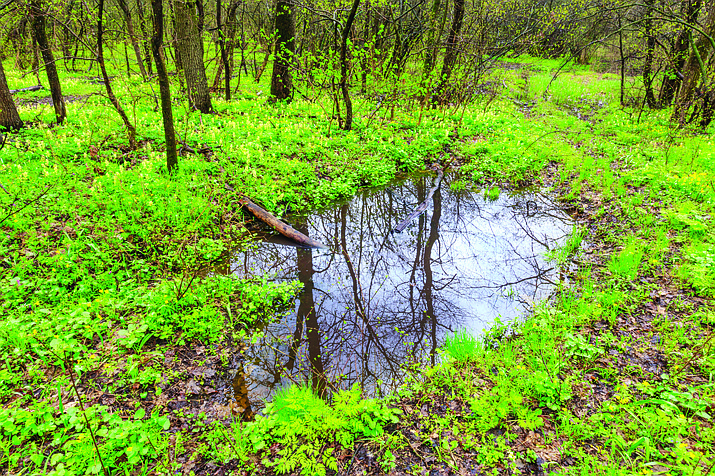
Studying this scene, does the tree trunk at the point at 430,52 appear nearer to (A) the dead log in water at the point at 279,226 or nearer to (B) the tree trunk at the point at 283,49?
(B) the tree trunk at the point at 283,49

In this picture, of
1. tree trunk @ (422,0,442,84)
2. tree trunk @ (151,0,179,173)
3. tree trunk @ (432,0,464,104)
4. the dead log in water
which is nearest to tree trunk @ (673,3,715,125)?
tree trunk @ (432,0,464,104)

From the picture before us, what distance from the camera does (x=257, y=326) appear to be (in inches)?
177

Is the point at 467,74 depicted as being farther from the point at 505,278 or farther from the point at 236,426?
the point at 236,426

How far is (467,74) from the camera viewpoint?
1119 centimetres

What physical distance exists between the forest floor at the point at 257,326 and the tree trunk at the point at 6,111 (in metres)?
0.35

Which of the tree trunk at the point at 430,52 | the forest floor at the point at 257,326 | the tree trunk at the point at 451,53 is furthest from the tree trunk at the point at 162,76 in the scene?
the tree trunk at the point at 451,53

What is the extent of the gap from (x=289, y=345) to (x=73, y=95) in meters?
15.1

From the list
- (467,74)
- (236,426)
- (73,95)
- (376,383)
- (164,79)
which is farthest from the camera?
(73,95)

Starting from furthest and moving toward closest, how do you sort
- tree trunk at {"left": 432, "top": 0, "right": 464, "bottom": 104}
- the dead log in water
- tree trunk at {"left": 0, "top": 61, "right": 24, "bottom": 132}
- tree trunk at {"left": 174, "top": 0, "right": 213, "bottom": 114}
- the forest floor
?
tree trunk at {"left": 432, "top": 0, "right": 464, "bottom": 104} → tree trunk at {"left": 174, "top": 0, "right": 213, "bottom": 114} → tree trunk at {"left": 0, "top": 61, "right": 24, "bottom": 132} → the dead log in water → the forest floor

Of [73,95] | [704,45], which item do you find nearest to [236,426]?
[704,45]

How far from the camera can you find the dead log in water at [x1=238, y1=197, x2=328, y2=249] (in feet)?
20.3

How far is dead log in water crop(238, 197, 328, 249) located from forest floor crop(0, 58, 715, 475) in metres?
0.29

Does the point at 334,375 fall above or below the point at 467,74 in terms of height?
below

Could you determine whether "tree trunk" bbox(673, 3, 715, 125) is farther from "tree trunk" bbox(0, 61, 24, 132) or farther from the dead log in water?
"tree trunk" bbox(0, 61, 24, 132)
